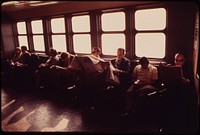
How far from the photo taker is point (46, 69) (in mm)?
5363

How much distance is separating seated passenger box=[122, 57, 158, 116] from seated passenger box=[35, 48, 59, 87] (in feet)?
7.66

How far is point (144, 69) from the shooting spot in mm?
3629

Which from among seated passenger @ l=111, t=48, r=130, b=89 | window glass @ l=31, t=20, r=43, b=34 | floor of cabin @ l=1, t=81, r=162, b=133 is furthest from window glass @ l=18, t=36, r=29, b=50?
seated passenger @ l=111, t=48, r=130, b=89

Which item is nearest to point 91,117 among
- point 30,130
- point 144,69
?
point 30,130

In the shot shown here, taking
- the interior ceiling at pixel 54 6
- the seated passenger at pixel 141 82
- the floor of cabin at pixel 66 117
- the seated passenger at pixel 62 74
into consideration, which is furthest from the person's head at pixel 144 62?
the seated passenger at pixel 62 74

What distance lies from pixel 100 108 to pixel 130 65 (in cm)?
114

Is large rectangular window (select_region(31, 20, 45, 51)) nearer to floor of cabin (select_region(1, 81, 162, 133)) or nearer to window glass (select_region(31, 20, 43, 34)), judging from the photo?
window glass (select_region(31, 20, 43, 34))

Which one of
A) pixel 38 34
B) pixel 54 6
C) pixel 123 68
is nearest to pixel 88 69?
pixel 123 68

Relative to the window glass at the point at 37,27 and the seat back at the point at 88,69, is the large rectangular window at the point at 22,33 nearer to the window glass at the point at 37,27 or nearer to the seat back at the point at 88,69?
the window glass at the point at 37,27

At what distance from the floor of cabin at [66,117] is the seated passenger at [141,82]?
0.25 metres

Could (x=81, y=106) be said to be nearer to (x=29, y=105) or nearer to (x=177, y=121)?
(x=29, y=105)

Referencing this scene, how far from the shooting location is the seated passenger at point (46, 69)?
202 inches

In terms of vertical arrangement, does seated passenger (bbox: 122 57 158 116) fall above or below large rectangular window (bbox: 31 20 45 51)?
below

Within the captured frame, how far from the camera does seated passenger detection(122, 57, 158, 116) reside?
11.4ft
